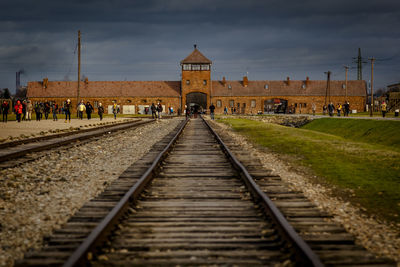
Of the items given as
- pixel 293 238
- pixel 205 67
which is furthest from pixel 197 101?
pixel 293 238

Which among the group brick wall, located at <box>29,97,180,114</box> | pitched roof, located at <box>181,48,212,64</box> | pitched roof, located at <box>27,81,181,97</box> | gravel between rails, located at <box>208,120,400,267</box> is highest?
pitched roof, located at <box>181,48,212,64</box>

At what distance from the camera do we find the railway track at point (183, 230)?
3.65 m

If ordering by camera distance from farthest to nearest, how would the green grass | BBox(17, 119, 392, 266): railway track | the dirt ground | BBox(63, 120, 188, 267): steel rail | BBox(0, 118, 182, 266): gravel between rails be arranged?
the green grass < the dirt ground < BBox(0, 118, 182, 266): gravel between rails < BBox(17, 119, 392, 266): railway track < BBox(63, 120, 188, 267): steel rail

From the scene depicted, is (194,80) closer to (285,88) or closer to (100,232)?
(285,88)

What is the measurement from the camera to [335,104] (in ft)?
255

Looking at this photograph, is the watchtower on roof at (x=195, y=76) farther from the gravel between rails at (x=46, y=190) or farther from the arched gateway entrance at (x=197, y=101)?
the gravel between rails at (x=46, y=190)

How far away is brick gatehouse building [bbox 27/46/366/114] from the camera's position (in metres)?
75.1

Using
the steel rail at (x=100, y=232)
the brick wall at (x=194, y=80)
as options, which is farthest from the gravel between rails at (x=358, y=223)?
the brick wall at (x=194, y=80)

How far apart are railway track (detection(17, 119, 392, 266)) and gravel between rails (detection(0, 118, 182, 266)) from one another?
30 cm

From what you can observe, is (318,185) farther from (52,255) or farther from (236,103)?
(236,103)

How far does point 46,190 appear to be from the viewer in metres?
6.74

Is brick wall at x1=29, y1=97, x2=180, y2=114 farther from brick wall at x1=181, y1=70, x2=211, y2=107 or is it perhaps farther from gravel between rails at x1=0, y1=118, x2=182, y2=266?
gravel between rails at x1=0, y1=118, x2=182, y2=266

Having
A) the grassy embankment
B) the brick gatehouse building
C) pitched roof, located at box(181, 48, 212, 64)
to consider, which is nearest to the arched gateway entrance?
the brick gatehouse building

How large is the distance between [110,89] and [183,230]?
76895mm
